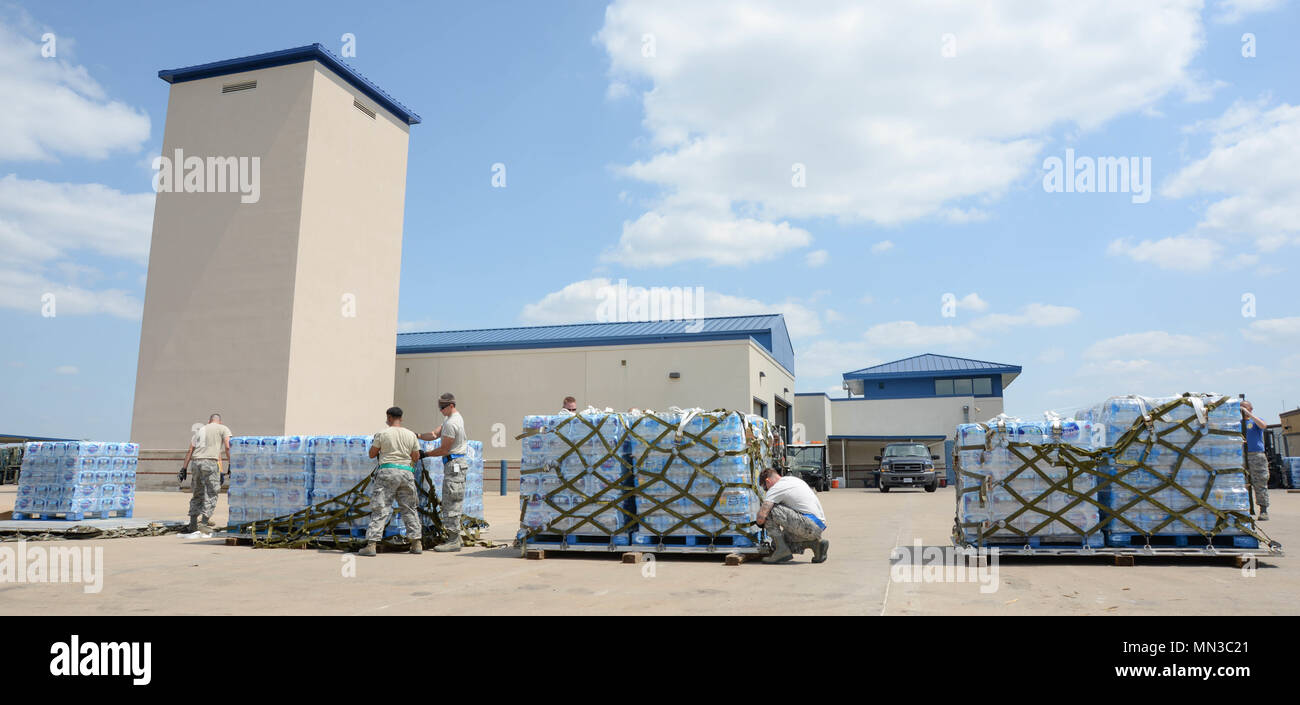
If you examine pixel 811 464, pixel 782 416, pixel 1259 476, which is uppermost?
pixel 782 416

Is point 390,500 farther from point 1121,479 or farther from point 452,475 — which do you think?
point 1121,479

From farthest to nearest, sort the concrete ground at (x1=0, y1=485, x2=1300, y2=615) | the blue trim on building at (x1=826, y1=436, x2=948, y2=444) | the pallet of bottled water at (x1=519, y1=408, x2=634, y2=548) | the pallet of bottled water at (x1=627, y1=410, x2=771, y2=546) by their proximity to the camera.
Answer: the blue trim on building at (x1=826, y1=436, x2=948, y2=444)
the pallet of bottled water at (x1=519, y1=408, x2=634, y2=548)
the pallet of bottled water at (x1=627, y1=410, x2=771, y2=546)
the concrete ground at (x1=0, y1=485, x2=1300, y2=615)

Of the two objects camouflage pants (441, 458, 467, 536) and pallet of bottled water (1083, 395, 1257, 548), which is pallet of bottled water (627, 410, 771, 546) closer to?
camouflage pants (441, 458, 467, 536)

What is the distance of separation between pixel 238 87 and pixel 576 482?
23665 millimetres

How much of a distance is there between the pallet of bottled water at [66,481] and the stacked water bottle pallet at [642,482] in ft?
28.4

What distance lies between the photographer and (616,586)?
23.0 feet

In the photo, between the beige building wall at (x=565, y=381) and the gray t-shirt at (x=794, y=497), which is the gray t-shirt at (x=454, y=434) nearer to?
the gray t-shirt at (x=794, y=497)

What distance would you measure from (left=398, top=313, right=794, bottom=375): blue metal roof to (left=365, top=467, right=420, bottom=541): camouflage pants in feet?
70.2

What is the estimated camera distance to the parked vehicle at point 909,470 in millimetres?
30422

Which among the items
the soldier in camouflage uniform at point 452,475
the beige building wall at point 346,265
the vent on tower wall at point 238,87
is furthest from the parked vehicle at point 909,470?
the vent on tower wall at point 238,87

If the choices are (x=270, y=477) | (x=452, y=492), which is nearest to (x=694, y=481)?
(x=452, y=492)

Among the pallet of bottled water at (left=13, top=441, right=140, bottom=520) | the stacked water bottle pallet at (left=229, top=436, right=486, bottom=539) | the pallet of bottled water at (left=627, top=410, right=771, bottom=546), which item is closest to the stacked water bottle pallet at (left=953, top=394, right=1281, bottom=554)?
the pallet of bottled water at (left=627, top=410, right=771, bottom=546)

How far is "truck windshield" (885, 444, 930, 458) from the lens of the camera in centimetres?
3105
